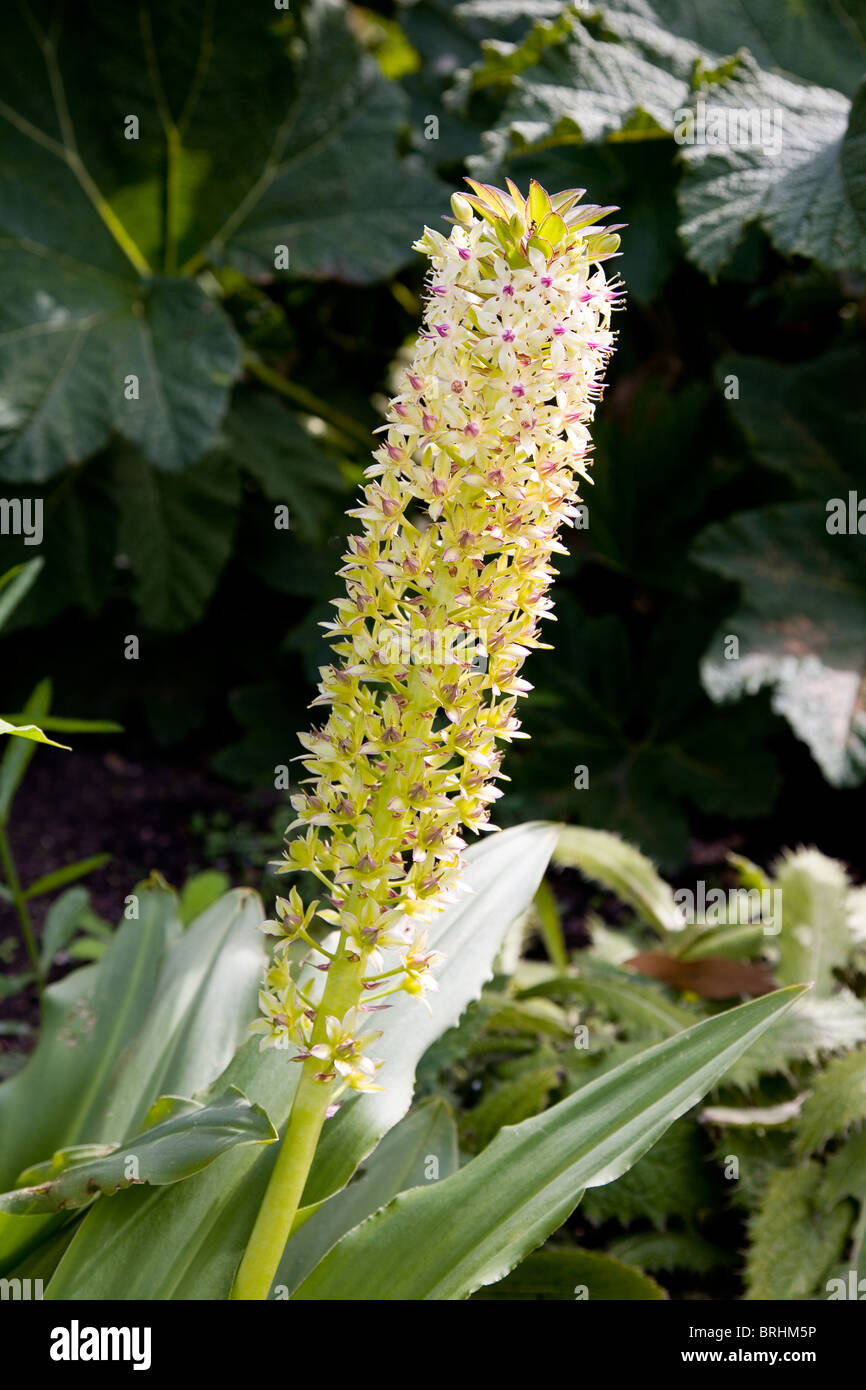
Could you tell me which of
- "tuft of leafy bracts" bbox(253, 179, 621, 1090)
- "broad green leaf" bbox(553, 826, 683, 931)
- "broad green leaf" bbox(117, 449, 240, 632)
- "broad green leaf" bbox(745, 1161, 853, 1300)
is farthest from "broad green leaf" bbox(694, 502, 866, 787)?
"tuft of leafy bracts" bbox(253, 179, 621, 1090)

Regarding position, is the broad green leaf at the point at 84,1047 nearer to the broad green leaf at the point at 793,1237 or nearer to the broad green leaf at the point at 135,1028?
the broad green leaf at the point at 135,1028

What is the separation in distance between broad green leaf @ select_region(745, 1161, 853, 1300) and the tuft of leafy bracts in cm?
85

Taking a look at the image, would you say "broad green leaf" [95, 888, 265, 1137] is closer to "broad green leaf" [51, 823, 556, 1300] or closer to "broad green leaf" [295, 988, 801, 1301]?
"broad green leaf" [51, 823, 556, 1300]

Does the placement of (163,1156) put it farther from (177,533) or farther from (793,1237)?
(177,533)

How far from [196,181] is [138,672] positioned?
1517mm

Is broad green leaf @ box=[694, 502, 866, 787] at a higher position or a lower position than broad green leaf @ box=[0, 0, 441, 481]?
lower

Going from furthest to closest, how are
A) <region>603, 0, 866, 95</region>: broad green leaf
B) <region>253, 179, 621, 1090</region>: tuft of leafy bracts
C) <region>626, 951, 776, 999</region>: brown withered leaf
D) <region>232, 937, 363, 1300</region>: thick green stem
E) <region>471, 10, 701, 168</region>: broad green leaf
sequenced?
<region>603, 0, 866, 95</region>: broad green leaf
<region>471, 10, 701, 168</region>: broad green leaf
<region>626, 951, 776, 999</region>: brown withered leaf
<region>232, 937, 363, 1300</region>: thick green stem
<region>253, 179, 621, 1090</region>: tuft of leafy bracts

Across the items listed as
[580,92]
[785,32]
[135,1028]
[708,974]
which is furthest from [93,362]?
[708,974]

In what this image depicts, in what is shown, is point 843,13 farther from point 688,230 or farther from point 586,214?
point 586,214

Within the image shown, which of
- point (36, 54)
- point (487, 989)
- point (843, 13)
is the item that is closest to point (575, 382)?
point (487, 989)

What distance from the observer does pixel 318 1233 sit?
1422mm

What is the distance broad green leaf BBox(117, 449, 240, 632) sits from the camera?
10.9 feet

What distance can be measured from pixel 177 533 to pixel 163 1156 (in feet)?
8.14

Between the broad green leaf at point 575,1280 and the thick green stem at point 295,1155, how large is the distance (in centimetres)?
47
